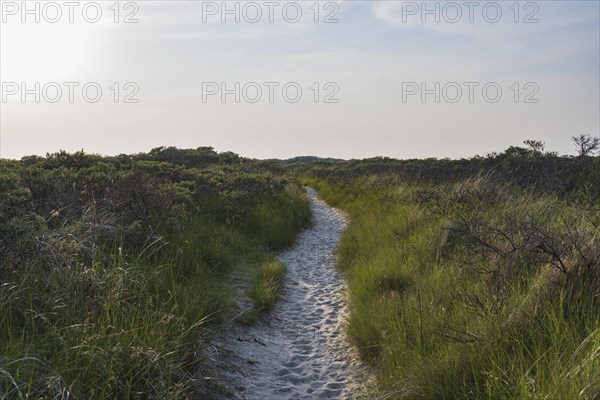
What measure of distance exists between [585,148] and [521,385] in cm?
1205

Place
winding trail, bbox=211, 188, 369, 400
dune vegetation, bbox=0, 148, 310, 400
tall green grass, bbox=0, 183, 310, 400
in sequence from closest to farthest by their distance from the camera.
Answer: tall green grass, bbox=0, 183, 310, 400 < dune vegetation, bbox=0, 148, 310, 400 < winding trail, bbox=211, 188, 369, 400

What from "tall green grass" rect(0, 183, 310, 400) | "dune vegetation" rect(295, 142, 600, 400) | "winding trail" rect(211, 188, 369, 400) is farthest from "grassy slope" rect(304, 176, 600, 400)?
"tall green grass" rect(0, 183, 310, 400)

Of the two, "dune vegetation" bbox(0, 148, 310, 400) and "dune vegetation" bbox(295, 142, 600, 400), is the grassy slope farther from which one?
"dune vegetation" bbox(0, 148, 310, 400)

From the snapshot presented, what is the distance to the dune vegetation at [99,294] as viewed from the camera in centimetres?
305

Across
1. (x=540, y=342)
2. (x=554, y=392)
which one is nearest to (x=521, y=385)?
(x=554, y=392)

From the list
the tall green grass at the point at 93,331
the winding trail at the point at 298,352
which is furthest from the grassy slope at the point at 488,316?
the tall green grass at the point at 93,331

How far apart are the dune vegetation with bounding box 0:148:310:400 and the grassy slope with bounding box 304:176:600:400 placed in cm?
182

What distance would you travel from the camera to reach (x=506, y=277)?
4.59 metres

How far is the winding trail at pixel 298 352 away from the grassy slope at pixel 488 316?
0.33 meters

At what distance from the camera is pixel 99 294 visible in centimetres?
387

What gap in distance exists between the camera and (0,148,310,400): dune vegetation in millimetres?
3051

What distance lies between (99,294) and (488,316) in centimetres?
336

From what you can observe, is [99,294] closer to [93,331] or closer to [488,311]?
[93,331]

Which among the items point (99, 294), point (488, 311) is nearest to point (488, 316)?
point (488, 311)
